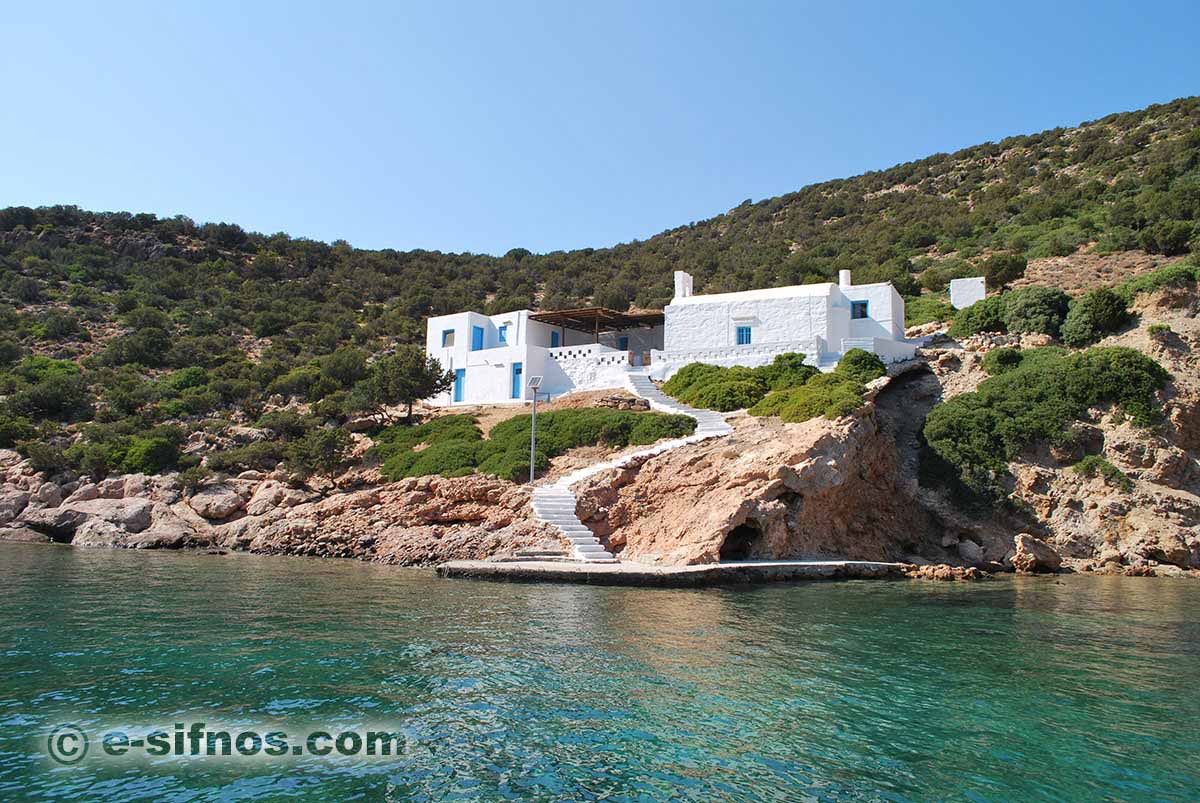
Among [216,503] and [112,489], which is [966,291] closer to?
[216,503]

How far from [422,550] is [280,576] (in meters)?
4.88

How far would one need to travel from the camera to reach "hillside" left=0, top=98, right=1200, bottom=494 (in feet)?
124

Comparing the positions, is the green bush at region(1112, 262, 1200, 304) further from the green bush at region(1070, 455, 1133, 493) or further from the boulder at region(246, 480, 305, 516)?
the boulder at region(246, 480, 305, 516)

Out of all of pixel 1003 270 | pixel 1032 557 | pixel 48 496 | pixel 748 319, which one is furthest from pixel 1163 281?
pixel 48 496

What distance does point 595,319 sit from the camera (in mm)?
40844

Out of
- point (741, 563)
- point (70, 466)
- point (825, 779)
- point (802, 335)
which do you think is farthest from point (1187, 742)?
point (70, 466)

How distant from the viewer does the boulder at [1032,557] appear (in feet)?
76.7

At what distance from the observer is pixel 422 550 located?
23500mm

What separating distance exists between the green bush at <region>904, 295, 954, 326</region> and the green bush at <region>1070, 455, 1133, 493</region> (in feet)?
46.7

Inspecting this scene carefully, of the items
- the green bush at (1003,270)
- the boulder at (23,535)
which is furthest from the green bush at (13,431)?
the green bush at (1003,270)

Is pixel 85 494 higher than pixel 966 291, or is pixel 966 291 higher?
pixel 966 291

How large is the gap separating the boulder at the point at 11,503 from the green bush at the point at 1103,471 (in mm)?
38648

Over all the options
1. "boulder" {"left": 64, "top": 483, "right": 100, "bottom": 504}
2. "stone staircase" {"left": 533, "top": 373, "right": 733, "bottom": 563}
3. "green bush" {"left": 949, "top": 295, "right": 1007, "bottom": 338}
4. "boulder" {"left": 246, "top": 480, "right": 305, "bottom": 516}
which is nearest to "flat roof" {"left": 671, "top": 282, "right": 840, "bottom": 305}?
"green bush" {"left": 949, "top": 295, "right": 1007, "bottom": 338}

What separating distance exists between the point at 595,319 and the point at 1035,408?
21.3 m
